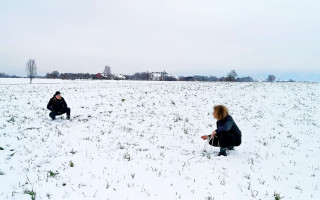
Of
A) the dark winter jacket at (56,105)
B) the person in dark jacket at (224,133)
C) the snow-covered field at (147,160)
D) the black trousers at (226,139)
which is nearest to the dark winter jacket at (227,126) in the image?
the person in dark jacket at (224,133)

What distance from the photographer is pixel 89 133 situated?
30.7 ft

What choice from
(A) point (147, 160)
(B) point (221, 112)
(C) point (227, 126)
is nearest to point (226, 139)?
(C) point (227, 126)

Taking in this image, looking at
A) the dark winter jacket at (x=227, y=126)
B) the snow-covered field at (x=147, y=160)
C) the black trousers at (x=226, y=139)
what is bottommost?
the snow-covered field at (x=147, y=160)

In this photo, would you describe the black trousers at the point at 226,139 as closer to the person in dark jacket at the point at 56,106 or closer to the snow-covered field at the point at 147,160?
the snow-covered field at the point at 147,160

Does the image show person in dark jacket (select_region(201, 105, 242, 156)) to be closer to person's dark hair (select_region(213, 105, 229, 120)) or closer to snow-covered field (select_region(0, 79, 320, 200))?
person's dark hair (select_region(213, 105, 229, 120))

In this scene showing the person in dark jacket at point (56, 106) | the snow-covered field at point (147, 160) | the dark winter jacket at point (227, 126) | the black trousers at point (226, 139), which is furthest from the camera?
the person in dark jacket at point (56, 106)

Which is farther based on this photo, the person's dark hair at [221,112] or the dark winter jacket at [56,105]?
the dark winter jacket at [56,105]

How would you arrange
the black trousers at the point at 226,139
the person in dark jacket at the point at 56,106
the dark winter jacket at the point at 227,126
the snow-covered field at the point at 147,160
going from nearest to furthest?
the snow-covered field at the point at 147,160 < the dark winter jacket at the point at 227,126 < the black trousers at the point at 226,139 < the person in dark jacket at the point at 56,106

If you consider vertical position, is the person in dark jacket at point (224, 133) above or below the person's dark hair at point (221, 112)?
below

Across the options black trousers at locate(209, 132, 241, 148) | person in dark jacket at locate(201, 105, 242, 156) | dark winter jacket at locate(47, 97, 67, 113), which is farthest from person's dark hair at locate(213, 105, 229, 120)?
dark winter jacket at locate(47, 97, 67, 113)

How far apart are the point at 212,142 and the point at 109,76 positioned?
121252 millimetres

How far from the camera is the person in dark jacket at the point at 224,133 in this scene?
6989 mm

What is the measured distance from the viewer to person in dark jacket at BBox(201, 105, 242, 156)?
6.99 metres

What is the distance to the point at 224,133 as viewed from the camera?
7066 mm
